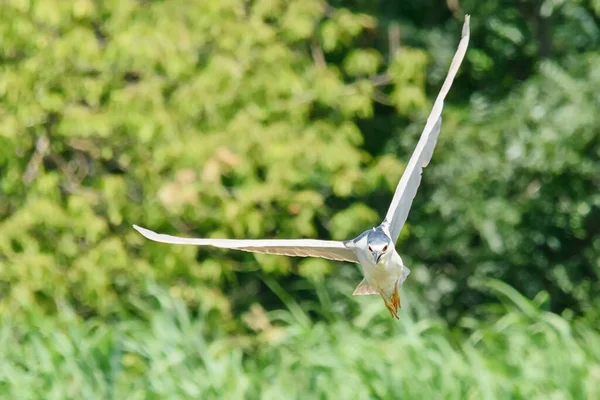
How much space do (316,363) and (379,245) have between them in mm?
2744

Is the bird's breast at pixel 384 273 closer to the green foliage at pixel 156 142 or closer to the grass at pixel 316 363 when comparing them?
the grass at pixel 316 363

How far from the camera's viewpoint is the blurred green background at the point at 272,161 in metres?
6.36

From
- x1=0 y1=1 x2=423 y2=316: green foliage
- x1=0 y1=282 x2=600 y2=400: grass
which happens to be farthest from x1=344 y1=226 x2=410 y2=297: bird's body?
x1=0 y1=1 x2=423 y2=316: green foliage

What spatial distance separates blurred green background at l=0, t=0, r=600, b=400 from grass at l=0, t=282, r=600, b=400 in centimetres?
9

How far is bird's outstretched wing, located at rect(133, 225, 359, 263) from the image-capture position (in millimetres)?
2080

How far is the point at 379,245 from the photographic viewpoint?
2049 mm

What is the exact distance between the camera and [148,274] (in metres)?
6.50

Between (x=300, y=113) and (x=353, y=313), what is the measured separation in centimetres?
138

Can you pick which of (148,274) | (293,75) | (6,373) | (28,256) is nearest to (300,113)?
(293,75)

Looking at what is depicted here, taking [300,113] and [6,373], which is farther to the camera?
[300,113]

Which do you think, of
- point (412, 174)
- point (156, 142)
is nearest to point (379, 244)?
point (412, 174)

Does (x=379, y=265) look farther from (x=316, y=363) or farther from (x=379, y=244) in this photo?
(x=316, y=363)

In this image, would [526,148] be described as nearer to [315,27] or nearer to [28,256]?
[315,27]

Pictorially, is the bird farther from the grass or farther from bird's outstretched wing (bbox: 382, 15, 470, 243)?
the grass
